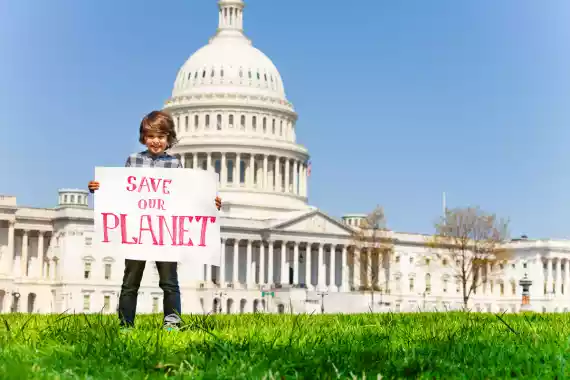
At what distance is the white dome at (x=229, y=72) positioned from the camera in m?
147

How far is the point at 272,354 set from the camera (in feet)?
31.3

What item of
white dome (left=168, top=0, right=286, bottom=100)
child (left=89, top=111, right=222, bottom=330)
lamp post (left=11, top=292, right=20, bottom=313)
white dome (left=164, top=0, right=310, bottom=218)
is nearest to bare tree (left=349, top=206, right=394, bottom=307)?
white dome (left=164, top=0, right=310, bottom=218)

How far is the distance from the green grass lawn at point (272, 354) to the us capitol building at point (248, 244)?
100376 mm

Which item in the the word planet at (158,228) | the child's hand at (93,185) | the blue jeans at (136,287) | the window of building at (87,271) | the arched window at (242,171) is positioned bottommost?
the blue jeans at (136,287)

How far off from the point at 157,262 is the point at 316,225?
121710mm

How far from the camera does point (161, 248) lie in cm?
1362

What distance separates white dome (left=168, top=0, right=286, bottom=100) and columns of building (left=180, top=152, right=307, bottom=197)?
360 inches

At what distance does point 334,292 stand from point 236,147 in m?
26.0

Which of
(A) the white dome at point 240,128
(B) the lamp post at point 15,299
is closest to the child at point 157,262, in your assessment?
(B) the lamp post at point 15,299

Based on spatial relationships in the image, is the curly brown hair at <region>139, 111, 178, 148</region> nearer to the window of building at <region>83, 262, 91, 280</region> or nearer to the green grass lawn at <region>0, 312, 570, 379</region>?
the green grass lawn at <region>0, 312, 570, 379</region>

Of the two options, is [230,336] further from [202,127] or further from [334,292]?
[202,127]

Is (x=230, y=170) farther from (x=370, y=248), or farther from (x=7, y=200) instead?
(x=7, y=200)

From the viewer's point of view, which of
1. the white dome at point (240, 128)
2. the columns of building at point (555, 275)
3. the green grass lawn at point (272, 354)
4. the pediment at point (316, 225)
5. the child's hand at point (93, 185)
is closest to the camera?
the green grass lawn at point (272, 354)

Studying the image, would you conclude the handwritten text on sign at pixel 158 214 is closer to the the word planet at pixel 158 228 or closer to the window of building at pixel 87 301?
the the word planet at pixel 158 228
